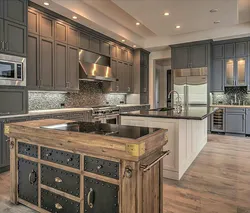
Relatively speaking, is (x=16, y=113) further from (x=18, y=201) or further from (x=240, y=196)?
(x=240, y=196)

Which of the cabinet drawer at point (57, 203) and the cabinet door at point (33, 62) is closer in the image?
the cabinet drawer at point (57, 203)

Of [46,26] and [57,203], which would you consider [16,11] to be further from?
[57,203]

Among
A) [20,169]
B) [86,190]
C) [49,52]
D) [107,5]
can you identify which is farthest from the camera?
[107,5]

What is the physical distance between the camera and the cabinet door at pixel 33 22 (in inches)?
145

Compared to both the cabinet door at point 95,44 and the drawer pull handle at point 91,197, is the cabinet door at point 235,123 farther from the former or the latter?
the drawer pull handle at point 91,197

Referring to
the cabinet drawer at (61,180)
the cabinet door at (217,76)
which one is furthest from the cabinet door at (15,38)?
the cabinet door at (217,76)

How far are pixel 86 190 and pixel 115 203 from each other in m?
0.30

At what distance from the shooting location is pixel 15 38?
3270 millimetres

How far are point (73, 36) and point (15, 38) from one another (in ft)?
5.22

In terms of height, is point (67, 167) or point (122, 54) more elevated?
point (122, 54)

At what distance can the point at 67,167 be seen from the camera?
5.82 ft

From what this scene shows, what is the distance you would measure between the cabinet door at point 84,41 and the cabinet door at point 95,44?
4.6 inches

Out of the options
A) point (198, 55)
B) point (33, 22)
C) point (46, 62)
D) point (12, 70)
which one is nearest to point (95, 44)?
point (46, 62)

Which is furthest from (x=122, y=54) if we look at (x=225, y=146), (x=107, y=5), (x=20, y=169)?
(x=20, y=169)
